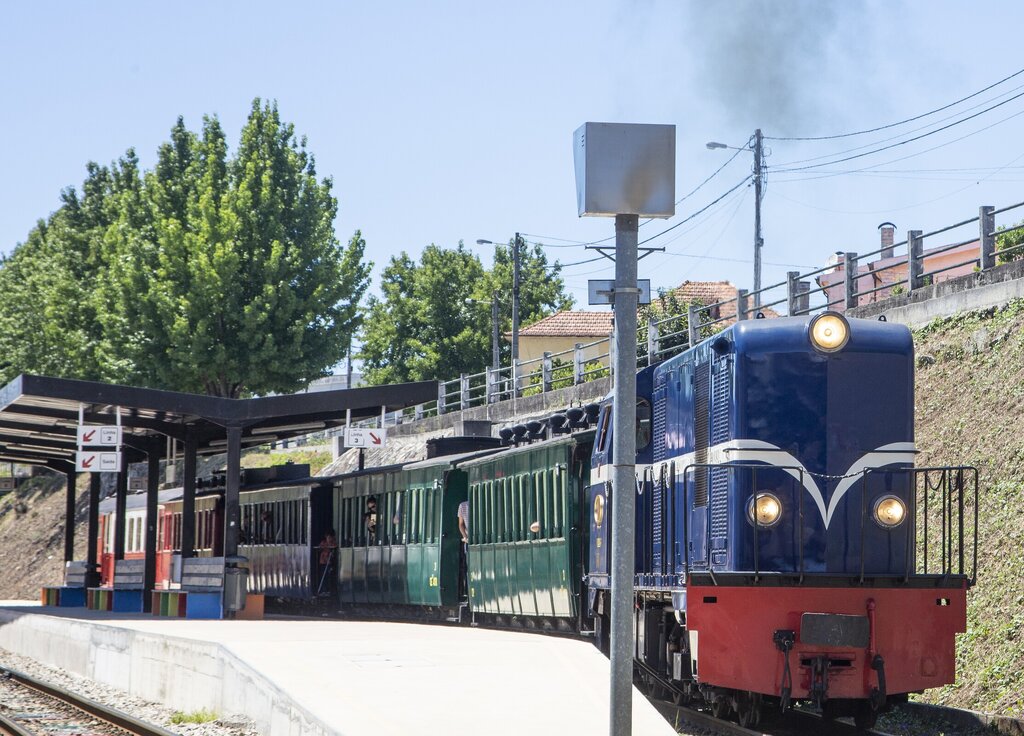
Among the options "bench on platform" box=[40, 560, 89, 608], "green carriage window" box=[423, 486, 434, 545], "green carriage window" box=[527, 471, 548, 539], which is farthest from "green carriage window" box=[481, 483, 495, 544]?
"bench on platform" box=[40, 560, 89, 608]

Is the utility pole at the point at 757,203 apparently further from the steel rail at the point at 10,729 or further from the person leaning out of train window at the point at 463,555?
the steel rail at the point at 10,729

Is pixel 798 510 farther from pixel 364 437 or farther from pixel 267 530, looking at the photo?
pixel 267 530

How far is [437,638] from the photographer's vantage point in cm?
1783

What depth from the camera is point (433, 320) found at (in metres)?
81.4

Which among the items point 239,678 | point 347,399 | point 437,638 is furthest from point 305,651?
point 347,399

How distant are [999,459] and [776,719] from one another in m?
5.83

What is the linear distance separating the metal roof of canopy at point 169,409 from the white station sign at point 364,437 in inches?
18.3

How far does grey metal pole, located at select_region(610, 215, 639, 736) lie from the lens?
8.62m

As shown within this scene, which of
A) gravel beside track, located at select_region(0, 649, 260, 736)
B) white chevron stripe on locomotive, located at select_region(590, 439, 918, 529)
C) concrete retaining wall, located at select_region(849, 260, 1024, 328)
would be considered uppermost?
concrete retaining wall, located at select_region(849, 260, 1024, 328)

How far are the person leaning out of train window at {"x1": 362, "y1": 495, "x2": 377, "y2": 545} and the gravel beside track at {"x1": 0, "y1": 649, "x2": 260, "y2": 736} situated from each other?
6469mm

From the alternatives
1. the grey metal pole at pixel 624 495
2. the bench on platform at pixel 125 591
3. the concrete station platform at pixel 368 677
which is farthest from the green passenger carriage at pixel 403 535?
the grey metal pole at pixel 624 495

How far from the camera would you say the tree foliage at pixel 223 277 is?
46.5 m

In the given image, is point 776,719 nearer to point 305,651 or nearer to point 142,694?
point 305,651

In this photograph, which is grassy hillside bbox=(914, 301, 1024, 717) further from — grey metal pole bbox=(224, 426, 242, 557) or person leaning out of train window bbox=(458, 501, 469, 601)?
grey metal pole bbox=(224, 426, 242, 557)
